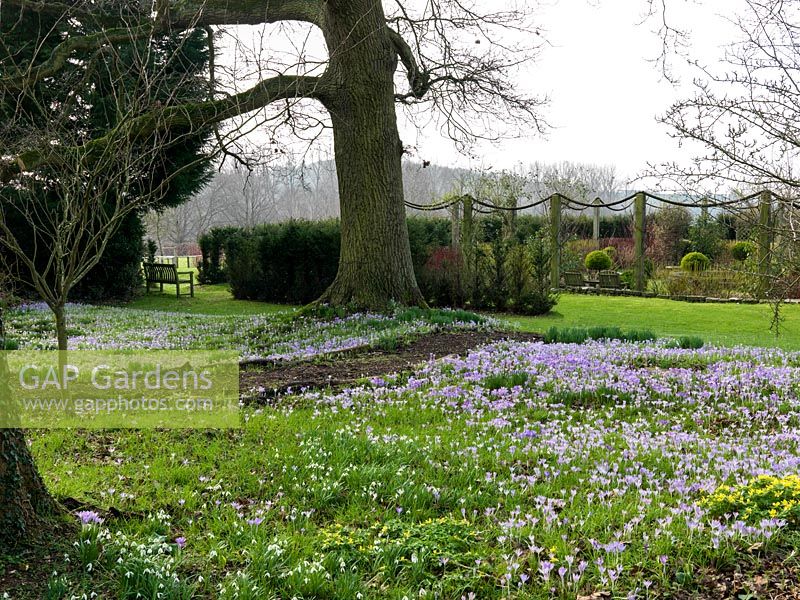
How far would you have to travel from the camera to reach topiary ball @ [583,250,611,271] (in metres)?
24.0

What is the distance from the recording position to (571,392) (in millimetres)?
6191

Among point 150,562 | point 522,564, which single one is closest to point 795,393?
point 522,564

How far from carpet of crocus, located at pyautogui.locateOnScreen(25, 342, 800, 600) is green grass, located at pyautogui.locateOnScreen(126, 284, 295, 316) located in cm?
1125

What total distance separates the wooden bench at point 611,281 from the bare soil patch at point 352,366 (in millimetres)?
11704

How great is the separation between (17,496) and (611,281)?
19675 mm

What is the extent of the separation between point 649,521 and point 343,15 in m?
10.6

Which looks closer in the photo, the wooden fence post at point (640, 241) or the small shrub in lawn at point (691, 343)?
the small shrub in lawn at point (691, 343)

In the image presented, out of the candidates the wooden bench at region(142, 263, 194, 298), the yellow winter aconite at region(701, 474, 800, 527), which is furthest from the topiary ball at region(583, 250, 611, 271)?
the yellow winter aconite at region(701, 474, 800, 527)

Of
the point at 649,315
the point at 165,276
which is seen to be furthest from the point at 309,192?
the point at 649,315

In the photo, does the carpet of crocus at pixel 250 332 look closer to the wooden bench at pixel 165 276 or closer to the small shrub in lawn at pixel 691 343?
the small shrub in lawn at pixel 691 343

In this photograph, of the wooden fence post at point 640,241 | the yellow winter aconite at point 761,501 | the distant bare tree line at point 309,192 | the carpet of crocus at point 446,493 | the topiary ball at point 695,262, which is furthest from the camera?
the distant bare tree line at point 309,192

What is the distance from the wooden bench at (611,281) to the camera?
2073cm

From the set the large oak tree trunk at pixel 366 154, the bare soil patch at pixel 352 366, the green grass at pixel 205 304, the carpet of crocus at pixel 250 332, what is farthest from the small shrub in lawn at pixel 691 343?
the green grass at pixel 205 304

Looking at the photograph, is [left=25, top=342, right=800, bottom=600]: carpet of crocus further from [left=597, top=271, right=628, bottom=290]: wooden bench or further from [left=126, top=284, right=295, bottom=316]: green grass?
[left=597, top=271, right=628, bottom=290]: wooden bench
